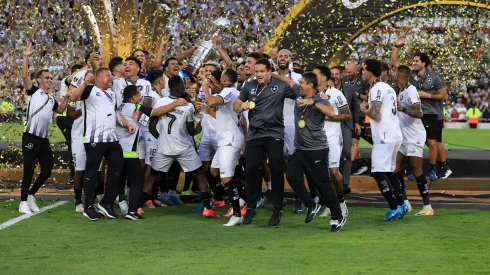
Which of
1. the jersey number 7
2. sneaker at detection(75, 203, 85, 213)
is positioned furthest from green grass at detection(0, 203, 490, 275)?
the jersey number 7

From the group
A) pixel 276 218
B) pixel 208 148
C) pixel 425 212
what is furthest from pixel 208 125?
pixel 425 212

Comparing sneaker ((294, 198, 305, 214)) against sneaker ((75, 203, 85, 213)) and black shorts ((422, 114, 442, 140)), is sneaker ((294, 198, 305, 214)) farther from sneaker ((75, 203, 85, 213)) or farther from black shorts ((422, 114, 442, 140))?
black shorts ((422, 114, 442, 140))

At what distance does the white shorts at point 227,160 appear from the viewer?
1325 cm

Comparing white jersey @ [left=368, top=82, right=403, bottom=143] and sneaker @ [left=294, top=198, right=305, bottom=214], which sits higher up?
white jersey @ [left=368, top=82, right=403, bottom=143]

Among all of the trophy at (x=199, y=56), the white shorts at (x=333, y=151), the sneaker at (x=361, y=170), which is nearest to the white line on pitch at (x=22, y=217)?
the trophy at (x=199, y=56)

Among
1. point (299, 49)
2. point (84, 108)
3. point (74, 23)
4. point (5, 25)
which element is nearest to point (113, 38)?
point (74, 23)

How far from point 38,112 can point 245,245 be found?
4.56 meters

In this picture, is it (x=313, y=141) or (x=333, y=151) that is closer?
(x=313, y=141)

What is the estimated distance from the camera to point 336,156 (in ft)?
45.3

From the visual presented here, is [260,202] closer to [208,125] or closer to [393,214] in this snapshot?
[208,125]

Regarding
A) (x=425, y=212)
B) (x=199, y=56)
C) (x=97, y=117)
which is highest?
(x=199, y=56)

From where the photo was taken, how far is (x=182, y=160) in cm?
1421

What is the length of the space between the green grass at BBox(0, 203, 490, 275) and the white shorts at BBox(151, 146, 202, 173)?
26.5 inches

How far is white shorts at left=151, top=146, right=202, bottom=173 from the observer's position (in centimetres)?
1418
